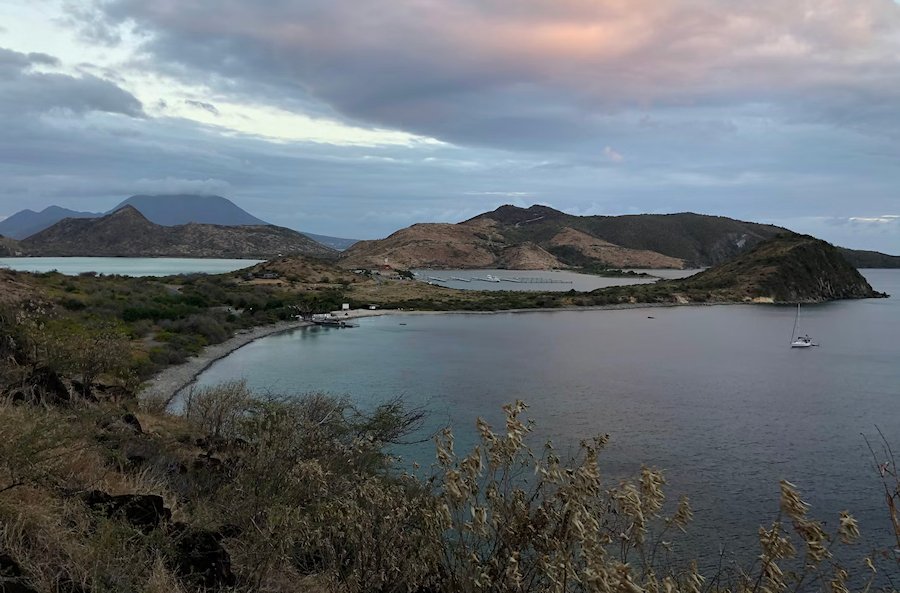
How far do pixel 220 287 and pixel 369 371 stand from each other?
141ft

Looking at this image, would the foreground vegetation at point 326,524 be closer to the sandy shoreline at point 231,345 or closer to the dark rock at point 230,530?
the dark rock at point 230,530

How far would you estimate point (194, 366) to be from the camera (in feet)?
131

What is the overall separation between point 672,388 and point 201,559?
34.8 meters

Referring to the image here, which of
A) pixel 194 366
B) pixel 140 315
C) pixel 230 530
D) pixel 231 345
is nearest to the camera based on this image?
pixel 230 530

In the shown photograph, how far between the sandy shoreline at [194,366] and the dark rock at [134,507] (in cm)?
1586

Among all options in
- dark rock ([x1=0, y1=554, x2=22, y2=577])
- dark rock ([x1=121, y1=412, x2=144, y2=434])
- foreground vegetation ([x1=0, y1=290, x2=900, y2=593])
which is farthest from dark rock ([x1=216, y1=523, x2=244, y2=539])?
dark rock ([x1=121, y1=412, x2=144, y2=434])

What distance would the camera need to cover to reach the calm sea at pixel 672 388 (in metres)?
20.2

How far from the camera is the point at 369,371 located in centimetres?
4097

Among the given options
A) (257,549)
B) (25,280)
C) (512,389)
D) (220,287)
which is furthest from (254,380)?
(220,287)

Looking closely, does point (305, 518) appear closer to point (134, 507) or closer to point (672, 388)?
point (134, 507)

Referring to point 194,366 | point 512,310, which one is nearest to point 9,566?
point 194,366

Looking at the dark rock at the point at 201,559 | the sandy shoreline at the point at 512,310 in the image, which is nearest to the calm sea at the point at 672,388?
the sandy shoreline at the point at 512,310

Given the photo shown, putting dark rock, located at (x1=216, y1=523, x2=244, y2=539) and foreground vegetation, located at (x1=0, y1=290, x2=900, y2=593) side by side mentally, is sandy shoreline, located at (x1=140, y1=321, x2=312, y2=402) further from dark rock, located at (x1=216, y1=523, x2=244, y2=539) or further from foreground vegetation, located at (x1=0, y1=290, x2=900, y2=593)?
dark rock, located at (x1=216, y1=523, x2=244, y2=539)

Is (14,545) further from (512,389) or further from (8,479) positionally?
(512,389)
